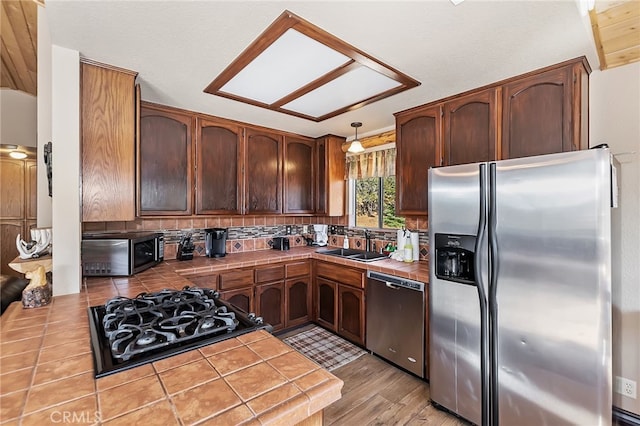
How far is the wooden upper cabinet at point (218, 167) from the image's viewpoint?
2.84 m

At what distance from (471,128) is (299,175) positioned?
204cm

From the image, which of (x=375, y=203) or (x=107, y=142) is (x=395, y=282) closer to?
(x=375, y=203)

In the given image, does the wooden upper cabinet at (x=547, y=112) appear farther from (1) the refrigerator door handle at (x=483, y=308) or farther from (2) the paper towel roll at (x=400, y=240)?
(2) the paper towel roll at (x=400, y=240)

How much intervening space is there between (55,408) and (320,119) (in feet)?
9.08

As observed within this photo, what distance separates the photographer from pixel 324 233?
3906mm

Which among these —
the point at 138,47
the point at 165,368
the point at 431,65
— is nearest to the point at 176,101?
the point at 138,47

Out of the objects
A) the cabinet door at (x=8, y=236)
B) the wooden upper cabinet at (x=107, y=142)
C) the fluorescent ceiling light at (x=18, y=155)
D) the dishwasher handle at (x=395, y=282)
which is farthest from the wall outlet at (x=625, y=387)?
the fluorescent ceiling light at (x=18, y=155)

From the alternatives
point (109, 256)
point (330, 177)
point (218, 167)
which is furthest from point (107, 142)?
point (330, 177)

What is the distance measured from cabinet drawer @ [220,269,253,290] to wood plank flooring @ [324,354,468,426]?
3.91 feet

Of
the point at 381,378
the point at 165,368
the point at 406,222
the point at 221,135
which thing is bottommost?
the point at 381,378

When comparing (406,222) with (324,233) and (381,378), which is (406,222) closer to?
(324,233)

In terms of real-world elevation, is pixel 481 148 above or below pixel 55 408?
above

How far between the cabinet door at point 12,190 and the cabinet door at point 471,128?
551 cm


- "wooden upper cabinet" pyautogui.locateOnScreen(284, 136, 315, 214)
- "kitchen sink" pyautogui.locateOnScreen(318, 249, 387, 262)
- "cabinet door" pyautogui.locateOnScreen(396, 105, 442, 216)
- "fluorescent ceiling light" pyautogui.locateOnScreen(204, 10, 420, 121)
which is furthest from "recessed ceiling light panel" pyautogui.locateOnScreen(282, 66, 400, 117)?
"kitchen sink" pyautogui.locateOnScreen(318, 249, 387, 262)
